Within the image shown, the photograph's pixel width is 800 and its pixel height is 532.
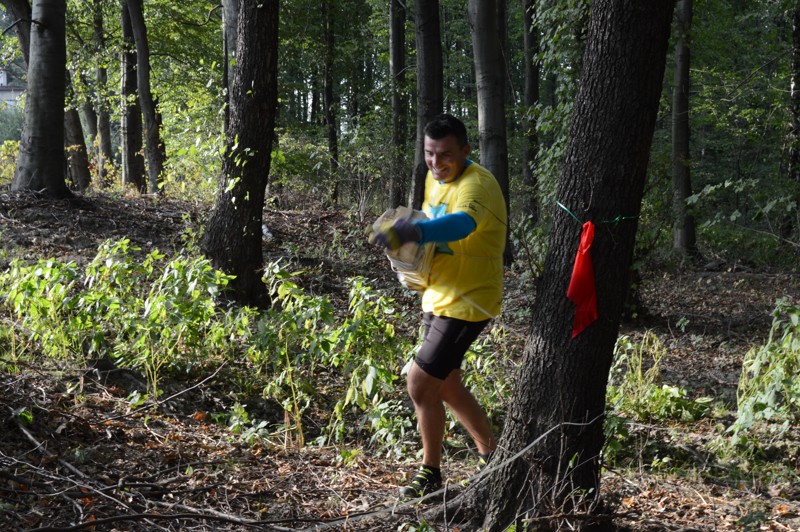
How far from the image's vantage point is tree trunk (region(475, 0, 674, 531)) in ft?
10.00

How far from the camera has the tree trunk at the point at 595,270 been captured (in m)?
3.05

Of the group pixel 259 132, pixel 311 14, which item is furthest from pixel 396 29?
pixel 259 132

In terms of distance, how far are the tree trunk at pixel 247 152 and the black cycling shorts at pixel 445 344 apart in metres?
3.98

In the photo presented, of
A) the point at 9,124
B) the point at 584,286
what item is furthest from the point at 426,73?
A: the point at 9,124

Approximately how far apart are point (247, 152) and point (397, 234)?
441 cm

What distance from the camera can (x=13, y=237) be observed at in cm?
831

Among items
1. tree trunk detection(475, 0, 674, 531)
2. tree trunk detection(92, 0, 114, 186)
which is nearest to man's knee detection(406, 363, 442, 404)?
tree trunk detection(475, 0, 674, 531)

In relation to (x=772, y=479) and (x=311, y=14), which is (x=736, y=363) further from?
(x=311, y=14)

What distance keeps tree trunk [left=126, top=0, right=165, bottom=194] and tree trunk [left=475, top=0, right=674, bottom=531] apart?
12350 millimetres

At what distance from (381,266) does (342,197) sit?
14.2ft

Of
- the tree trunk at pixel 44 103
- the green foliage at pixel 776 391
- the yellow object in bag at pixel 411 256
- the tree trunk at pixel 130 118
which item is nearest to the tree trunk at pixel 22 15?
the tree trunk at pixel 130 118

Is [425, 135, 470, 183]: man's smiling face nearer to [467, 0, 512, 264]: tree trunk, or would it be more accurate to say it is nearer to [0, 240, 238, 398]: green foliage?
[0, 240, 238, 398]: green foliage

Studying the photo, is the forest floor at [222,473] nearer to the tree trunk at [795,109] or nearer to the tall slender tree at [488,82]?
the tall slender tree at [488,82]

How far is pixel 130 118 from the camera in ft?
58.9
